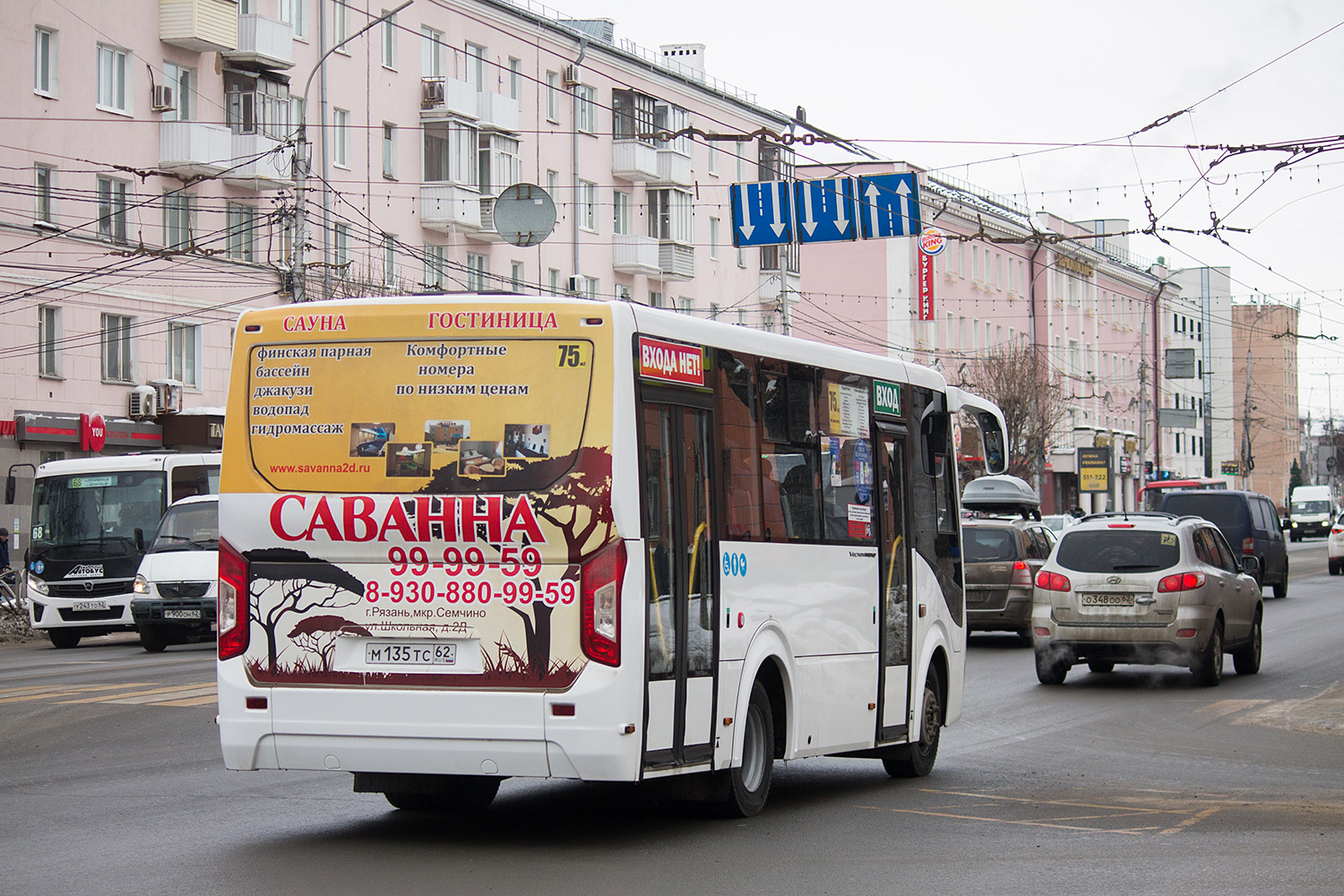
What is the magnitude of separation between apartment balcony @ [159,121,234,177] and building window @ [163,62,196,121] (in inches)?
19.5

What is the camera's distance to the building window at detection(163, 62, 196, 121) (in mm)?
41281

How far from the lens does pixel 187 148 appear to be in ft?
134

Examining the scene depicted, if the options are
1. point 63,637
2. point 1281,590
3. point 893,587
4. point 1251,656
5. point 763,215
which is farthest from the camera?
point 1281,590

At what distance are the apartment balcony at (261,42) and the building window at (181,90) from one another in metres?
1.10

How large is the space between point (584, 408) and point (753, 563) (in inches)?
64.9

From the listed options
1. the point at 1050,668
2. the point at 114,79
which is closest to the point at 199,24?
the point at 114,79

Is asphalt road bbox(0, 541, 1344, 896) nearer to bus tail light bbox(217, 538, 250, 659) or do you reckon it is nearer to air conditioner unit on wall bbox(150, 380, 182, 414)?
bus tail light bbox(217, 538, 250, 659)

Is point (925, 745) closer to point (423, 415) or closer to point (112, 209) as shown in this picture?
point (423, 415)

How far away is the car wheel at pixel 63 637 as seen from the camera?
2814 centimetres

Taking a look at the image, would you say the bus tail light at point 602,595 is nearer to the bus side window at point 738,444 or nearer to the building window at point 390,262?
the bus side window at point 738,444

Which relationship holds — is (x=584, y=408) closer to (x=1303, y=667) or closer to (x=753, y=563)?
(x=753, y=563)

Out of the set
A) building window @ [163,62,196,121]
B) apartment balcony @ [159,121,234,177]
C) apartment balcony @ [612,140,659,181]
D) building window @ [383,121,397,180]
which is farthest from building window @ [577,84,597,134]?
apartment balcony @ [159,121,234,177]

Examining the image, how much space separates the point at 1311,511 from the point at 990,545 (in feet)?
229

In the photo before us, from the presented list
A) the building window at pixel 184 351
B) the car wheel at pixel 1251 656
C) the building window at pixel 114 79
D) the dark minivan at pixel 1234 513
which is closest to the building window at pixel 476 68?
the building window at pixel 114 79
